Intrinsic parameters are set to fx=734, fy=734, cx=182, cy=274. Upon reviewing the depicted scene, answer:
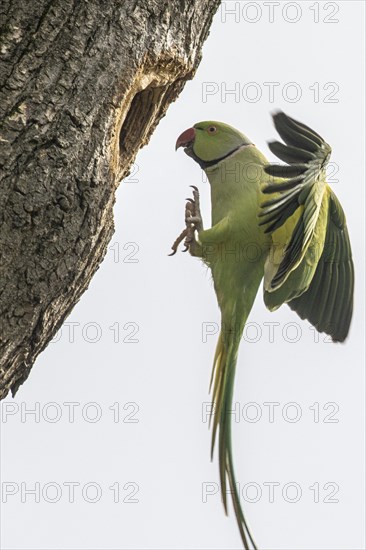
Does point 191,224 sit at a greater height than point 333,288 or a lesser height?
greater

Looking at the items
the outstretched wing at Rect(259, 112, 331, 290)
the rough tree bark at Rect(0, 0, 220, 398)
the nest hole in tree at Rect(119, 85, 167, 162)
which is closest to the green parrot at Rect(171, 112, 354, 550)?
the outstretched wing at Rect(259, 112, 331, 290)

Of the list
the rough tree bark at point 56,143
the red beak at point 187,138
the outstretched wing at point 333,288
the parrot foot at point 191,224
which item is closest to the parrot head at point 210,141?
the red beak at point 187,138

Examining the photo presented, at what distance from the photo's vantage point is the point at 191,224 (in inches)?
122

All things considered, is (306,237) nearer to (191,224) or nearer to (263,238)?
(263,238)

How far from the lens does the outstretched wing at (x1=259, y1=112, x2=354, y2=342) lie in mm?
2477

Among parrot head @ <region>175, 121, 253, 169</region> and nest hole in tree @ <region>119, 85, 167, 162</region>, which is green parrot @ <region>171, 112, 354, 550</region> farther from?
nest hole in tree @ <region>119, 85, 167, 162</region>

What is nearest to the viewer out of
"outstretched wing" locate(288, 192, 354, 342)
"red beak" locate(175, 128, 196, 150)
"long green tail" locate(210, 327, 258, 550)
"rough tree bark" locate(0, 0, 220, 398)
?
"rough tree bark" locate(0, 0, 220, 398)

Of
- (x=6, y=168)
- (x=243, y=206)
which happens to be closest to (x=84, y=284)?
(x=6, y=168)

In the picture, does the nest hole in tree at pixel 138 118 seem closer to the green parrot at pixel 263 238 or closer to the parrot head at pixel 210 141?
the green parrot at pixel 263 238

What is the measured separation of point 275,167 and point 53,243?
84 cm

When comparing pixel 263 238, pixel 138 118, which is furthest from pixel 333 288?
pixel 138 118

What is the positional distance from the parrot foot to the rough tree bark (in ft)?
3.04

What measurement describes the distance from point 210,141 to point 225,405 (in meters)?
1.28

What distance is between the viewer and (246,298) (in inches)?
124
